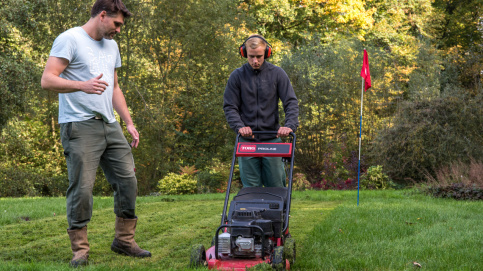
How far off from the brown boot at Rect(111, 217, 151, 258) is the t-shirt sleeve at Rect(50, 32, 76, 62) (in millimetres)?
1507

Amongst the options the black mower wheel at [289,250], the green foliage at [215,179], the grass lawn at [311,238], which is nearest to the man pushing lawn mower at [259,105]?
the grass lawn at [311,238]

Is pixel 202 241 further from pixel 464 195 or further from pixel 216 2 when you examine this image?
pixel 216 2

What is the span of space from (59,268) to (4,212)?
15.3ft

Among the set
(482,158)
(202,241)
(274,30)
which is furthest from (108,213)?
(274,30)

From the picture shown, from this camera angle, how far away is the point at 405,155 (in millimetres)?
13312

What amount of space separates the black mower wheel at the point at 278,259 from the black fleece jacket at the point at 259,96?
1363 mm

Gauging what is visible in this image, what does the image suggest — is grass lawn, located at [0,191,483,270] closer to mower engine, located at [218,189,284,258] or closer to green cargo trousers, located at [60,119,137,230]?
mower engine, located at [218,189,284,258]

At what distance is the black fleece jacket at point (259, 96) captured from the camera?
4652mm

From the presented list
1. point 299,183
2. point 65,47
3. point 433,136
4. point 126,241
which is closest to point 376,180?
point 433,136

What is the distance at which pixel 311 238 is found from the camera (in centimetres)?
514

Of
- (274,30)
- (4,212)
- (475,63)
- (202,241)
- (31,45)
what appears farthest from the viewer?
(274,30)

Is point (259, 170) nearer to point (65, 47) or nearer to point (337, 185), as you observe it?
point (65, 47)

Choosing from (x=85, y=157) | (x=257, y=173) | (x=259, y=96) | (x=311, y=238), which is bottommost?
(x=311, y=238)

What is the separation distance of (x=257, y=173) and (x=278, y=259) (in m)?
1.28
